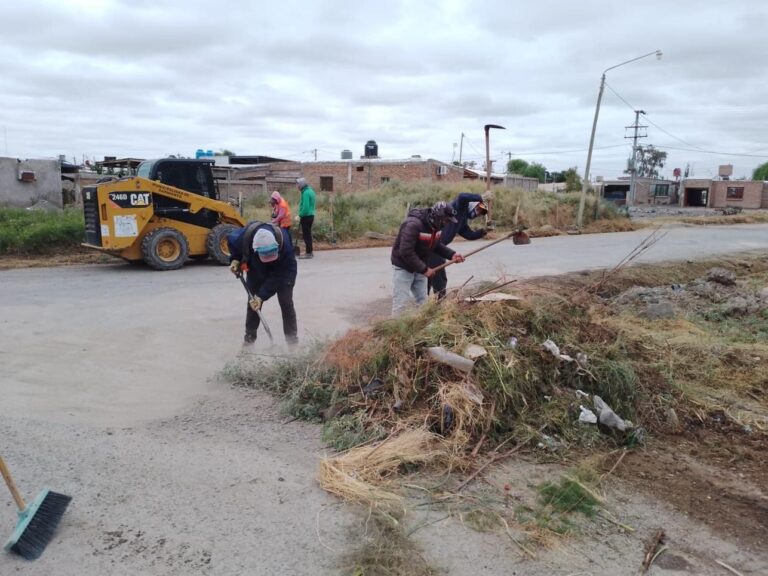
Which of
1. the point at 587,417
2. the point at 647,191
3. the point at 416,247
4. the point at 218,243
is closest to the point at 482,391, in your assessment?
the point at 587,417

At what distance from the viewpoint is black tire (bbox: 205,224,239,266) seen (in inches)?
490

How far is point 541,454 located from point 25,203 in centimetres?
2087

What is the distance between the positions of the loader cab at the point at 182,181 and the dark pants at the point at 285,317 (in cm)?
624

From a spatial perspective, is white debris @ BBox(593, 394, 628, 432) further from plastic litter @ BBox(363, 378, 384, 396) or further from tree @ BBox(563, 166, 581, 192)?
tree @ BBox(563, 166, 581, 192)

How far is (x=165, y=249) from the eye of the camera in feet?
39.5

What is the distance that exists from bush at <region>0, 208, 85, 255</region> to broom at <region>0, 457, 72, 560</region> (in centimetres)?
1173

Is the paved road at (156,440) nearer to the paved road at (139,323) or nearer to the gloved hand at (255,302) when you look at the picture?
the paved road at (139,323)

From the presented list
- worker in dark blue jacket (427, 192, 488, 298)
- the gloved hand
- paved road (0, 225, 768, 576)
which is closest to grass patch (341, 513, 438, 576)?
paved road (0, 225, 768, 576)

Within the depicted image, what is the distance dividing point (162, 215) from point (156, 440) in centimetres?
848

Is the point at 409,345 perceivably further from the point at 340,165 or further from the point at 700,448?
the point at 340,165

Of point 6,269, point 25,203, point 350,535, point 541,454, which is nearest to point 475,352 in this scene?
point 541,454

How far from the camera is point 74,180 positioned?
Result: 23.2 metres

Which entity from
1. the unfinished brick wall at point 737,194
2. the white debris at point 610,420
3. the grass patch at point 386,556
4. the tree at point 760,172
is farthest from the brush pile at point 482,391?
the tree at point 760,172

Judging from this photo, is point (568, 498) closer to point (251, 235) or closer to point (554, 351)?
point (554, 351)
